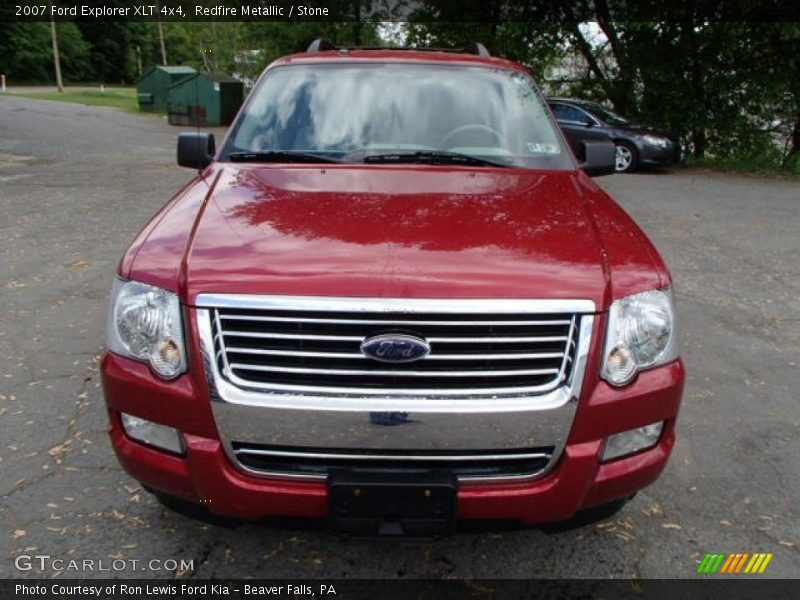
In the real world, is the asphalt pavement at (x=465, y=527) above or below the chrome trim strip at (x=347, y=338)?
below

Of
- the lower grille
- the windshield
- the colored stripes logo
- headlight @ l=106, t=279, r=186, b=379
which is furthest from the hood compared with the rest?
the colored stripes logo

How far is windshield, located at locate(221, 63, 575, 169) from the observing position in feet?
11.2

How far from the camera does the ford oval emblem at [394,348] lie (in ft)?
6.73

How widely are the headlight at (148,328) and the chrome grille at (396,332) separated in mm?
154

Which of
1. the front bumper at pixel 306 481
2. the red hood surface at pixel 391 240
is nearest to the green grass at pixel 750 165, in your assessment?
the red hood surface at pixel 391 240

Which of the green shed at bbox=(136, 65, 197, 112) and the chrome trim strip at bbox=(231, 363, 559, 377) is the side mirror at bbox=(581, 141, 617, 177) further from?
the green shed at bbox=(136, 65, 197, 112)

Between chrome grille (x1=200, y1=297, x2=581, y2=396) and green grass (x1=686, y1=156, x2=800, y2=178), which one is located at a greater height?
chrome grille (x1=200, y1=297, x2=581, y2=396)

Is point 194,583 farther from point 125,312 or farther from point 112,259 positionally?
point 112,259

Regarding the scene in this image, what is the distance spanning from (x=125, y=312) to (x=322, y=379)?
71cm

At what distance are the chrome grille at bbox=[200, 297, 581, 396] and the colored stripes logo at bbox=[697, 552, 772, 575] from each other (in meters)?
1.15

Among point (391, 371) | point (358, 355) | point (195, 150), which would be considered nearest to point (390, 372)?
point (391, 371)

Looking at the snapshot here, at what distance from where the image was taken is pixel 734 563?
8.75 ft

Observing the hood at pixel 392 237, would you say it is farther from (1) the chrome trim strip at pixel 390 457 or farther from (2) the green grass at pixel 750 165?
(2) the green grass at pixel 750 165

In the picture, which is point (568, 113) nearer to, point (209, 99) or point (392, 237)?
point (392, 237)
